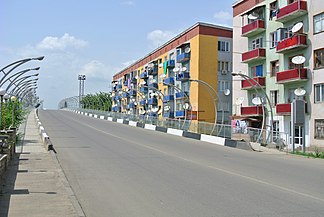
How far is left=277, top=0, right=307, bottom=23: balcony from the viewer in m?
36.1

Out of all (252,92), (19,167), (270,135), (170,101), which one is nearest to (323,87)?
(270,135)

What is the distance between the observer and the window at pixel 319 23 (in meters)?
34.7

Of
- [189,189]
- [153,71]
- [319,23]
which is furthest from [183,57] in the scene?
[189,189]

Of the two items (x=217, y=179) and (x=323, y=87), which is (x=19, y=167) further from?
(x=323, y=87)

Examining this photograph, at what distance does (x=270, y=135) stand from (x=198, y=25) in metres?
30.1

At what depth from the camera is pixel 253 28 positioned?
1699 inches

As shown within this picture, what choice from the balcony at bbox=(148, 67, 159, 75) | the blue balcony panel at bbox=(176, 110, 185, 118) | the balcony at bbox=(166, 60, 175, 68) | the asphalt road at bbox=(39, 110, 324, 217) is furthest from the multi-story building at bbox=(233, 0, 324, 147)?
the balcony at bbox=(148, 67, 159, 75)

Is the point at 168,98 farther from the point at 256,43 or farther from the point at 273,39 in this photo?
the point at 273,39

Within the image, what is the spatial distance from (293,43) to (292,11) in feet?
9.34

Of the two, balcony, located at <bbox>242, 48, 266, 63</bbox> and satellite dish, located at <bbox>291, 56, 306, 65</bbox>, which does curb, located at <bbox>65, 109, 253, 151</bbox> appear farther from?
balcony, located at <bbox>242, 48, 266, 63</bbox>

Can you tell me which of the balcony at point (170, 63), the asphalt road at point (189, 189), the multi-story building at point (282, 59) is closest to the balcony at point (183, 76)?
the balcony at point (170, 63)

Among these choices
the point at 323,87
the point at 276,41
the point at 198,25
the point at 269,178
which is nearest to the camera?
the point at 269,178

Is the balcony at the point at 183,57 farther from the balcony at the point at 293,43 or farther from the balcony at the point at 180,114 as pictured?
the balcony at the point at 293,43

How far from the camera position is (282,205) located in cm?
916
